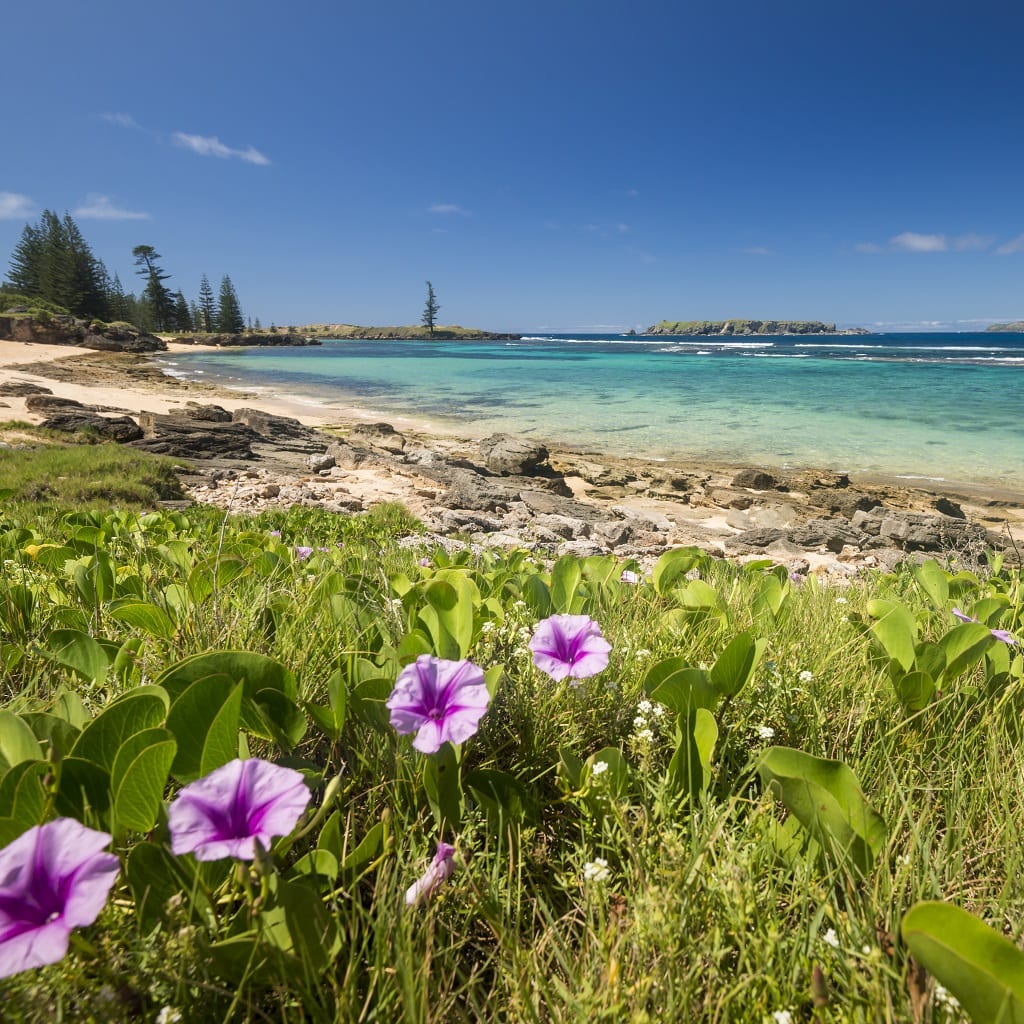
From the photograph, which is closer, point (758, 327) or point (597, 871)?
point (597, 871)

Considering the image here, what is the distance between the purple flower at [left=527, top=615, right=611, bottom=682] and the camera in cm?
119

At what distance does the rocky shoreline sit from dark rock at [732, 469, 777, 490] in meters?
0.02

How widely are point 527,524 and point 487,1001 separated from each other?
6.53 metres

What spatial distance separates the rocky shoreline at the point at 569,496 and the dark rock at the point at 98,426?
0.03 metres

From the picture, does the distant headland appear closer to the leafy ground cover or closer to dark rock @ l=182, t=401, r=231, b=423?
dark rock @ l=182, t=401, r=231, b=423

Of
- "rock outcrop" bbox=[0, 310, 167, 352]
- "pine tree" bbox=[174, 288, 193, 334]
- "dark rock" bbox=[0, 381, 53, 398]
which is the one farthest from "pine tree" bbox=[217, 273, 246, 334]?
"dark rock" bbox=[0, 381, 53, 398]

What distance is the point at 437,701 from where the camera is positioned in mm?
996

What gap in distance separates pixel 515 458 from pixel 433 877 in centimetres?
1005

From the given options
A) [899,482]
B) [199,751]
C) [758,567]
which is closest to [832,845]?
[199,751]

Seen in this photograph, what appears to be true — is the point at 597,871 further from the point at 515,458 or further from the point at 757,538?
the point at 515,458

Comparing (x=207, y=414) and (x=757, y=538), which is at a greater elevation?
(x=207, y=414)

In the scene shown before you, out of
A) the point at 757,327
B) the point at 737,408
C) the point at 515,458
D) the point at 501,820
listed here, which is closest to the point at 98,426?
the point at 515,458

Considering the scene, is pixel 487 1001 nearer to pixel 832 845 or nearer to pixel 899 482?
pixel 832 845

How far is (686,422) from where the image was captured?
17.9 m
